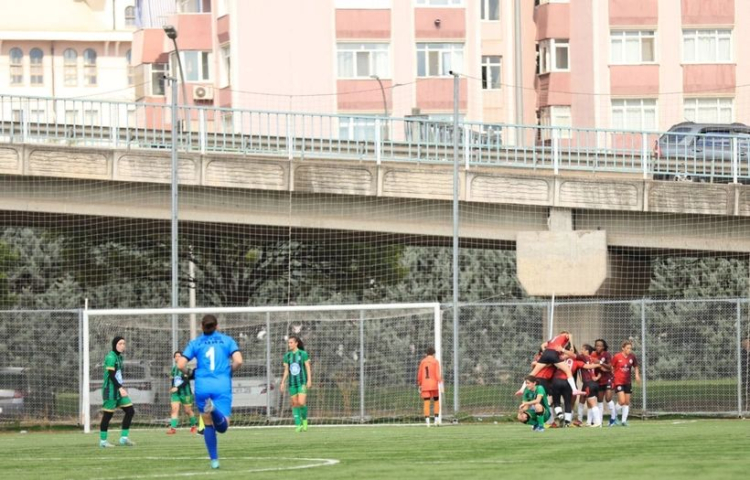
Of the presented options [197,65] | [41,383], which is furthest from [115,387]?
[197,65]

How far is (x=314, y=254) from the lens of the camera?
156ft

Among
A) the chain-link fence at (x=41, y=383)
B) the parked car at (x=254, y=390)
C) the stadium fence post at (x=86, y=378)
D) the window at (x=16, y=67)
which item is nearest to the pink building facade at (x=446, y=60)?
the chain-link fence at (x=41, y=383)

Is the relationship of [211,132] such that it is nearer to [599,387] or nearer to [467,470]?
[599,387]

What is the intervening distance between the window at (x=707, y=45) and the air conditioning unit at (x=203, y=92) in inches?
659

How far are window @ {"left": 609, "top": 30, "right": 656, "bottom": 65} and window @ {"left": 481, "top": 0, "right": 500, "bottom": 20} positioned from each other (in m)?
7.29

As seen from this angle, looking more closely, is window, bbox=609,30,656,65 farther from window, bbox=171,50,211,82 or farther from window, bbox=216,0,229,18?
window, bbox=171,50,211,82

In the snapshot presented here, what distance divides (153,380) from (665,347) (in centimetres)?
1375

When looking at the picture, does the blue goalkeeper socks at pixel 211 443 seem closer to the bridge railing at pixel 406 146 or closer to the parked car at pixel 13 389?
the parked car at pixel 13 389

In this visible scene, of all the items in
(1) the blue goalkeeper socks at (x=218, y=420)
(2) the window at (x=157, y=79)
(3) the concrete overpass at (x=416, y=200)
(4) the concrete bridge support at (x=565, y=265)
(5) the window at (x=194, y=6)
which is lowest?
(1) the blue goalkeeper socks at (x=218, y=420)

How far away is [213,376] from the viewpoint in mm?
16250

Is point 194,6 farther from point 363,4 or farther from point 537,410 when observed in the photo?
point 537,410

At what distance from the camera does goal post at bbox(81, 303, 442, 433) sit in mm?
30484

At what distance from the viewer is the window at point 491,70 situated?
61.5 m

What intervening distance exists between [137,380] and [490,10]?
3615 centimetres
